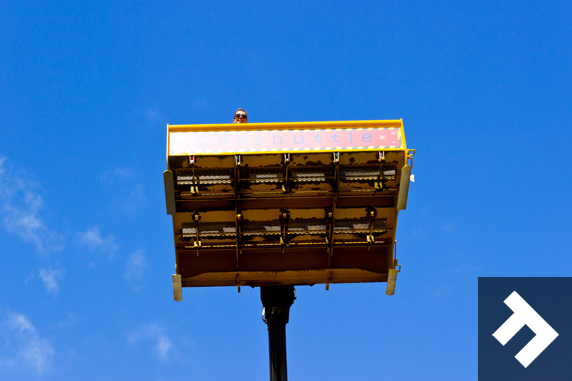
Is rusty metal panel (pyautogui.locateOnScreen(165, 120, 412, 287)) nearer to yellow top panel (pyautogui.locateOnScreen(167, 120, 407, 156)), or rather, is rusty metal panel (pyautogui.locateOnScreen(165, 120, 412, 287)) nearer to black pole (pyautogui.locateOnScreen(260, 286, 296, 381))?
yellow top panel (pyautogui.locateOnScreen(167, 120, 407, 156))

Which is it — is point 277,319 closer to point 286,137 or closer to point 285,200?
point 285,200

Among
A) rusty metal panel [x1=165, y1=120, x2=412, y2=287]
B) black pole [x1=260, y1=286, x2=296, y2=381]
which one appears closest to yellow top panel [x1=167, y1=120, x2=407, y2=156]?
rusty metal panel [x1=165, y1=120, x2=412, y2=287]

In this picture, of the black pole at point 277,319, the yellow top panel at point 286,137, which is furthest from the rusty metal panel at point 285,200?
the black pole at point 277,319

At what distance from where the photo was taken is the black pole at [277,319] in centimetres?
1581

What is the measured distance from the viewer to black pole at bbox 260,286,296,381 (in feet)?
51.9

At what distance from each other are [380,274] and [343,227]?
5.97 feet

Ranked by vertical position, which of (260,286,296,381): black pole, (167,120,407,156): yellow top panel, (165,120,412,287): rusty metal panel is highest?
(167,120,407,156): yellow top panel

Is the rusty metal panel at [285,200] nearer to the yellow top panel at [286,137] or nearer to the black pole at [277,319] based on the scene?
the yellow top panel at [286,137]

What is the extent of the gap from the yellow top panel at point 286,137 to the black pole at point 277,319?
13.5 feet

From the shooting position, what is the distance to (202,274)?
1656cm

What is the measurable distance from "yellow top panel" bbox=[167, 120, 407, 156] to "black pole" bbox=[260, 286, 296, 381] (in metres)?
4.12

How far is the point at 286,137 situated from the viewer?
15023 millimetres

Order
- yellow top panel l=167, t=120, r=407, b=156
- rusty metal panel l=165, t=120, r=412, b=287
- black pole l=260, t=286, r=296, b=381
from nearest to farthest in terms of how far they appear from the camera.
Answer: yellow top panel l=167, t=120, r=407, b=156
rusty metal panel l=165, t=120, r=412, b=287
black pole l=260, t=286, r=296, b=381

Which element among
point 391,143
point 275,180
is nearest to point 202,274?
point 275,180
